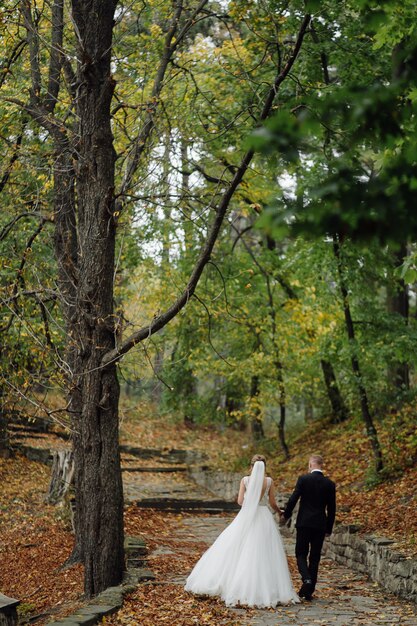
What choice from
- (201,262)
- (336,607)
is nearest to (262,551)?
(336,607)

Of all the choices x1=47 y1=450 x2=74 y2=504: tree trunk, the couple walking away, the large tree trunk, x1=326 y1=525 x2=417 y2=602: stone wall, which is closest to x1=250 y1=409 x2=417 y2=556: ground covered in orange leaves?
x1=326 y1=525 x2=417 y2=602: stone wall

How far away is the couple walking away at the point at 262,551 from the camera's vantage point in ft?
31.7

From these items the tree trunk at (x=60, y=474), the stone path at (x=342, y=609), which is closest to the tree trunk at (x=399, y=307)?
the stone path at (x=342, y=609)

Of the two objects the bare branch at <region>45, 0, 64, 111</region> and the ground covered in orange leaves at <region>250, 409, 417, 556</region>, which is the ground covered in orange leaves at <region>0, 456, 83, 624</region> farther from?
the bare branch at <region>45, 0, 64, 111</region>

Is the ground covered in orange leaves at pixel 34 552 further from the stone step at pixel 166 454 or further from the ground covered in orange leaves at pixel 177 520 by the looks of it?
the stone step at pixel 166 454

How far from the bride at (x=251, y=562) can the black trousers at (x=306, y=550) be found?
21cm

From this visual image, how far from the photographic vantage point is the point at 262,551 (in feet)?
32.6

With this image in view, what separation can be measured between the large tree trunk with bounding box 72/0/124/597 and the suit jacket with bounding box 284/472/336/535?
2303 millimetres

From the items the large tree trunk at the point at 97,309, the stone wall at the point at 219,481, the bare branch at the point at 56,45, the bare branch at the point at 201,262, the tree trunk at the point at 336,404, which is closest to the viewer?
the bare branch at the point at 201,262

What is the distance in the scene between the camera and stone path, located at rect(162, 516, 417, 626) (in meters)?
8.62

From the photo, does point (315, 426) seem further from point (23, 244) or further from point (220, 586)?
point (220, 586)

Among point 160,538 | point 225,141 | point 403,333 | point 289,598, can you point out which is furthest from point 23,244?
point 289,598

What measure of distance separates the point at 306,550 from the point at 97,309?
159 inches

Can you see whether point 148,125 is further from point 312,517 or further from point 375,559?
point 375,559
